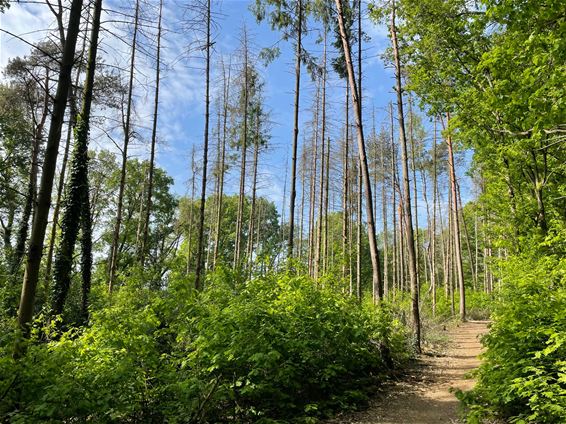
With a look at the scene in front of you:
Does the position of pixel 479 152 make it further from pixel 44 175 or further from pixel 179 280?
pixel 44 175

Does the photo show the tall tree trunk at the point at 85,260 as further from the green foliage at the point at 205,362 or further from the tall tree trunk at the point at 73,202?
the green foliage at the point at 205,362

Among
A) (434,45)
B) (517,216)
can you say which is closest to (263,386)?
(434,45)

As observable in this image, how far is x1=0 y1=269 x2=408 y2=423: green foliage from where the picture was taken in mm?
3637

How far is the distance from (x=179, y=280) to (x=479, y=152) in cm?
979

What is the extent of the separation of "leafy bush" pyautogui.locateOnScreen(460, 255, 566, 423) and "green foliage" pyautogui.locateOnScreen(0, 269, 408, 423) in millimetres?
1926

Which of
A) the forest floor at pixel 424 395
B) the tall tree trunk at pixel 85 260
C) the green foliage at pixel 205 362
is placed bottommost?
the forest floor at pixel 424 395

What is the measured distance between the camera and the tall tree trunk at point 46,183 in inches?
138

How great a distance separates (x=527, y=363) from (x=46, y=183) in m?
5.55

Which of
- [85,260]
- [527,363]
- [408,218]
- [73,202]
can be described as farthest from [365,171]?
[85,260]

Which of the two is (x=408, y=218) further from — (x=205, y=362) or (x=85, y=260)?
(x=85, y=260)

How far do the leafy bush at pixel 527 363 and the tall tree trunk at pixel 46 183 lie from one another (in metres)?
4.79

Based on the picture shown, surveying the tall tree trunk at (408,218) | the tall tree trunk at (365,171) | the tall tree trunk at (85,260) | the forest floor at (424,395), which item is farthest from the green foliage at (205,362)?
the tall tree trunk at (85,260)

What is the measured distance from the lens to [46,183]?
3.58 metres

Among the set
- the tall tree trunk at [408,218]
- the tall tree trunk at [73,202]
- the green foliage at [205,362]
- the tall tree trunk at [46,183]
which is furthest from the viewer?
the tall tree trunk at [408,218]
